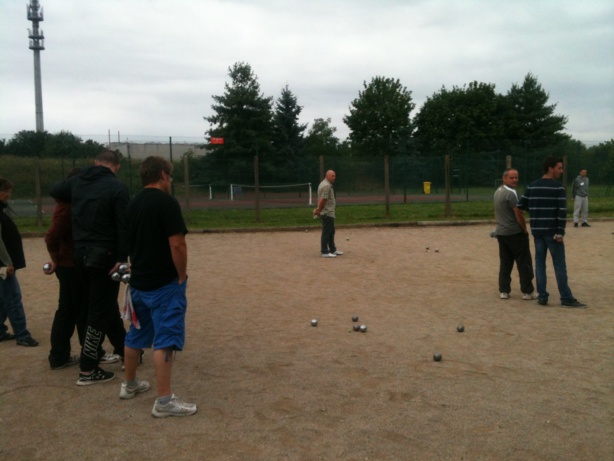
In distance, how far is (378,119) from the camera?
6681 centimetres

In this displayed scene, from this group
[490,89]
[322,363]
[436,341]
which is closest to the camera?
[322,363]

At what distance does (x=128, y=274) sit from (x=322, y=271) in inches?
245

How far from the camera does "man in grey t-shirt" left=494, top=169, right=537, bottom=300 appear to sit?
8156 mm

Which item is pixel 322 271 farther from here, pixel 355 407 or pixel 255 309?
pixel 355 407

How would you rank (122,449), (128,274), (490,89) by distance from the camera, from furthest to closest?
(490,89)
(128,274)
(122,449)

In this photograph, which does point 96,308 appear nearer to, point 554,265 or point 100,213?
point 100,213

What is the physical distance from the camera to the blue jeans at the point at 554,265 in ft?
25.1

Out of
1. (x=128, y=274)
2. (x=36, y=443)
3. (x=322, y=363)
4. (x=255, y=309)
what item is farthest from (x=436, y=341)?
(x=36, y=443)

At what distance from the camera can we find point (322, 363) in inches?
217

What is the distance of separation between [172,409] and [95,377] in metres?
1.18

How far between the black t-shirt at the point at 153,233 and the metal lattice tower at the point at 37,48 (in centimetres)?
6766

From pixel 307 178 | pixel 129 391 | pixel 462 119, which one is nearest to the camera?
pixel 129 391

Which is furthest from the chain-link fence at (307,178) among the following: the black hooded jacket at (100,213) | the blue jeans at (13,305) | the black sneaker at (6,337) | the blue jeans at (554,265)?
the black hooded jacket at (100,213)

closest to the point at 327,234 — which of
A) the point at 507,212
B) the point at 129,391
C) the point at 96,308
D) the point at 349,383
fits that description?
the point at 507,212
